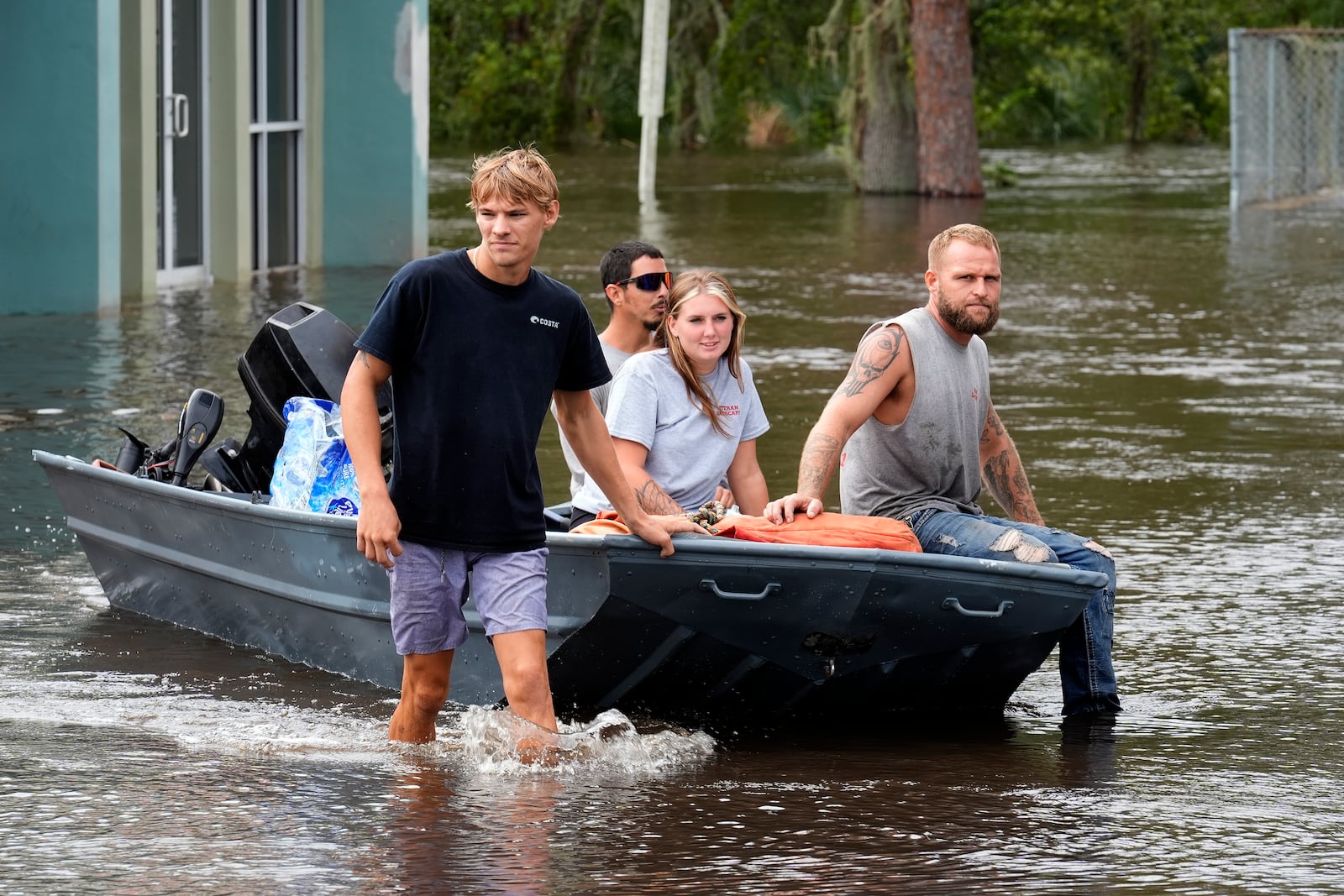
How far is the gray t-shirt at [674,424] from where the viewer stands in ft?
19.5

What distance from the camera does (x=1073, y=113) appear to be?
41719mm

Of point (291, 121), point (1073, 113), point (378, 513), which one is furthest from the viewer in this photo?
point (1073, 113)

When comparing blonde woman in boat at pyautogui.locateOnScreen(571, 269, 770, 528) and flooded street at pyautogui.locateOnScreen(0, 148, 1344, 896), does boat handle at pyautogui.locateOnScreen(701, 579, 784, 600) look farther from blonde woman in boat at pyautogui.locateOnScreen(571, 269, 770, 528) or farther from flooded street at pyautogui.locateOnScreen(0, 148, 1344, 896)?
blonde woman in boat at pyautogui.locateOnScreen(571, 269, 770, 528)

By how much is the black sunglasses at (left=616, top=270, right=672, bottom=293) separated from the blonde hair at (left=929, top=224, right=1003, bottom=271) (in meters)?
0.80

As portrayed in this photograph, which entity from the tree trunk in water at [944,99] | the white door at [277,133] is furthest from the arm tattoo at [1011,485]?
the tree trunk in water at [944,99]

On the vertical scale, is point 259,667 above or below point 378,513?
below

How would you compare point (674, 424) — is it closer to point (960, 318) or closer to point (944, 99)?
point (960, 318)

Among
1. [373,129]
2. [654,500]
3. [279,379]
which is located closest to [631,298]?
[654,500]

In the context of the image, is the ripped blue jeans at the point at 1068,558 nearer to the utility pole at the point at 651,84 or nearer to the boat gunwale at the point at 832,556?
the boat gunwale at the point at 832,556

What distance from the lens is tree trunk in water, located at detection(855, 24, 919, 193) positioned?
28719mm

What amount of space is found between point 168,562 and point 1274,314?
10.6 m

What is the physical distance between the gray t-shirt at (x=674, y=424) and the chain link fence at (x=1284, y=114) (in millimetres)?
18767

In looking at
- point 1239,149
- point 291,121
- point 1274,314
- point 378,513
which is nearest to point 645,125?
point 1239,149

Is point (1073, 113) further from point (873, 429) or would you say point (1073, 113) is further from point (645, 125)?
point (873, 429)
